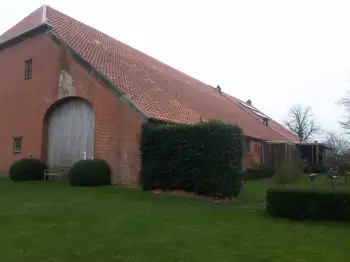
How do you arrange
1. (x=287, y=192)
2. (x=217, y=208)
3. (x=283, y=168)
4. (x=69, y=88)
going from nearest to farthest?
(x=287, y=192) < (x=217, y=208) < (x=283, y=168) < (x=69, y=88)

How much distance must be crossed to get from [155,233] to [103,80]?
1137cm

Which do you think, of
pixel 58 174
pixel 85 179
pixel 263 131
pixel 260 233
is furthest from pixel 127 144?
pixel 263 131

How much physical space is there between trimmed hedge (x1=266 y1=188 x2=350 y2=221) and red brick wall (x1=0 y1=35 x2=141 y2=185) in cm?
728

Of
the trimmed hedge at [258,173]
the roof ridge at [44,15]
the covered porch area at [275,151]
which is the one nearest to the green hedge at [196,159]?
the trimmed hedge at [258,173]

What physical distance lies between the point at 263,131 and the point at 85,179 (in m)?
20.1

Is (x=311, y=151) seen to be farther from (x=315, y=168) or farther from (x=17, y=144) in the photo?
(x=17, y=144)

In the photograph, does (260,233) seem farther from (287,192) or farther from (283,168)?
(283,168)

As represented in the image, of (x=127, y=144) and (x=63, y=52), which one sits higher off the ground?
(x=63, y=52)

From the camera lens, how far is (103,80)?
17.6m

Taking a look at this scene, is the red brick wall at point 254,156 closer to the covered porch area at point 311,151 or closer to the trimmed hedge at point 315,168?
the trimmed hedge at point 315,168

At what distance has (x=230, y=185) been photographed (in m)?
13.2

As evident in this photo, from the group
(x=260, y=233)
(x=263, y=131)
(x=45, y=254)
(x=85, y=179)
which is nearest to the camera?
(x=45, y=254)

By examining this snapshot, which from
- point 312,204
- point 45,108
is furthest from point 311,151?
point 312,204

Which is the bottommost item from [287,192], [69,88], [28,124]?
[287,192]
